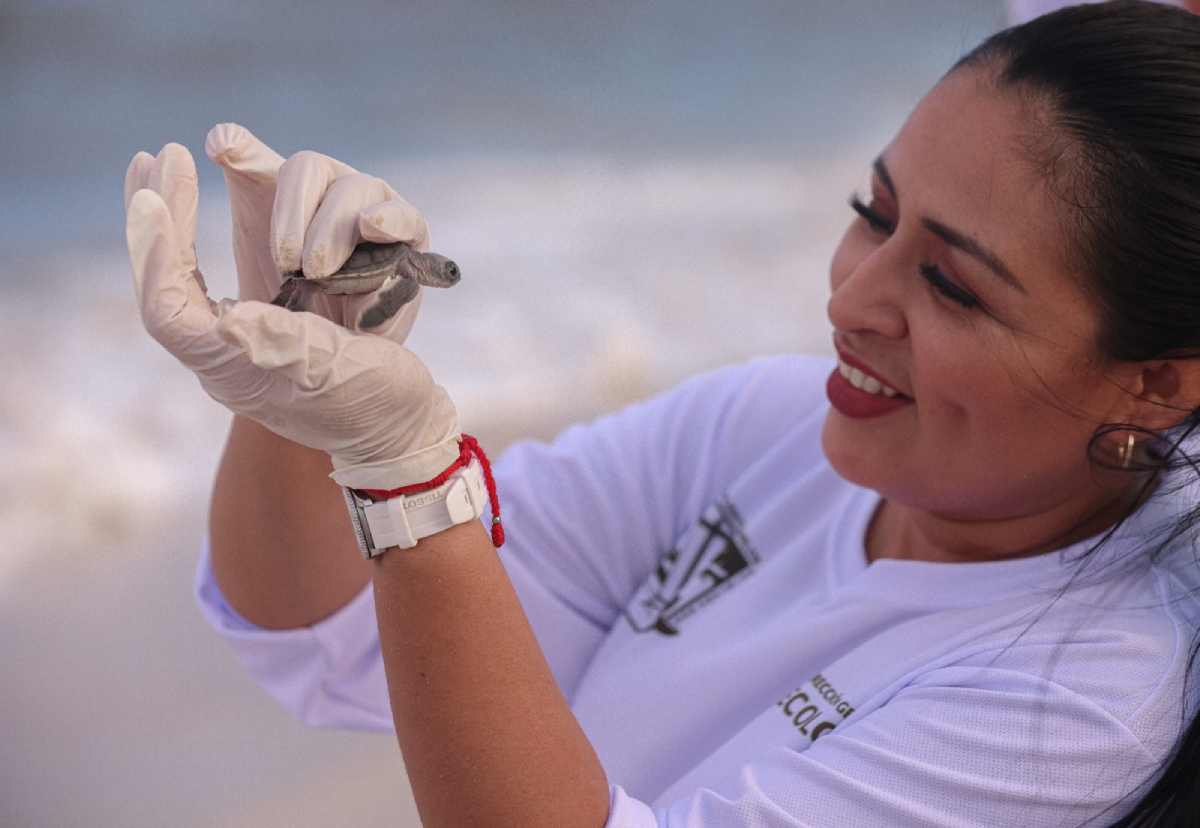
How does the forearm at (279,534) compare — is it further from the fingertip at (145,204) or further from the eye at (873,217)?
the eye at (873,217)

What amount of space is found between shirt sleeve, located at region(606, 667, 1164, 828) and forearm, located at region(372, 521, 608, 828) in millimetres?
57

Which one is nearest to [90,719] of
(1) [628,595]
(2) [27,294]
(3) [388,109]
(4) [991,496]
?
(1) [628,595]

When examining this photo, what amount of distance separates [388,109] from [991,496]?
2.33 metres

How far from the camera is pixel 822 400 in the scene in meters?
1.08

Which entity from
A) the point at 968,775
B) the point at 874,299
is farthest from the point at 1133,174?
the point at 968,775

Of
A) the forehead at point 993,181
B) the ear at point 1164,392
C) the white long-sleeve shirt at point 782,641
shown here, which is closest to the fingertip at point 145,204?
the white long-sleeve shirt at point 782,641

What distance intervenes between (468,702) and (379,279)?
0.88ft

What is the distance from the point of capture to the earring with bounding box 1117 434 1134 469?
0.80 metres

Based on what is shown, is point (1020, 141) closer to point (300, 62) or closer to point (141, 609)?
point (141, 609)

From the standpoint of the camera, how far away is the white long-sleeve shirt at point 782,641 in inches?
26.9

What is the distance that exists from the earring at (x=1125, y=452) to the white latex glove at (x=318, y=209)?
0.54m

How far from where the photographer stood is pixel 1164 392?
80 cm

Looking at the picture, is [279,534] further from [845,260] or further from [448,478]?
[845,260]

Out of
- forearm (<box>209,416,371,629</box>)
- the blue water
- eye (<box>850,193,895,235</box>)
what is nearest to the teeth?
eye (<box>850,193,895,235</box>)
